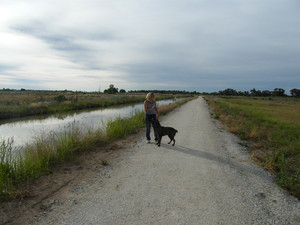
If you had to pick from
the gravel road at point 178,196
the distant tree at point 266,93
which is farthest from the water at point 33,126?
the distant tree at point 266,93

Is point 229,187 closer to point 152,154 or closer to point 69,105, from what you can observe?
point 152,154

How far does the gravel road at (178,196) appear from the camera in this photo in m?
3.01

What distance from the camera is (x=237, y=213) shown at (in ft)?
10.4

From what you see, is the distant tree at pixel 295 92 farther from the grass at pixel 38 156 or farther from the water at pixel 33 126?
the grass at pixel 38 156

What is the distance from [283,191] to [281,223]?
129cm

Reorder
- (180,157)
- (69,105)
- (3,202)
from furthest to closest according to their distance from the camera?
(69,105) < (180,157) < (3,202)

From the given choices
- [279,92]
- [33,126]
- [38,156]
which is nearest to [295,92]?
[279,92]

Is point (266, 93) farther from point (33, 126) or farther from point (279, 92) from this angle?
point (33, 126)

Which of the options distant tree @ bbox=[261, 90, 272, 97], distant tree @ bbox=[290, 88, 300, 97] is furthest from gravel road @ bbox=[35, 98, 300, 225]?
distant tree @ bbox=[290, 88, 300, 97]

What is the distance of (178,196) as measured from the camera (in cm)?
365

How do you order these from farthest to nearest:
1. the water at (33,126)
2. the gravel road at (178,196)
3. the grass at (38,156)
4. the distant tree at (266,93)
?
the distant tree at (266,93), the water at (33,126), the grass at (38,156), the gravel road at (178,196)

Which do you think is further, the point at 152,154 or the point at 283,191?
the point at 152,154

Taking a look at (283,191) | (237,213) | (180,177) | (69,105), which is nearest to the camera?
(237,213)

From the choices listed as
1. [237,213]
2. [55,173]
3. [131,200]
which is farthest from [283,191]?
[55,173]
